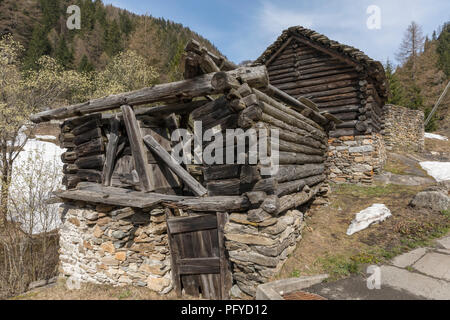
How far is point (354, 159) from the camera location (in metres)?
9.69

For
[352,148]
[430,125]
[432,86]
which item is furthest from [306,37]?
[432,86]

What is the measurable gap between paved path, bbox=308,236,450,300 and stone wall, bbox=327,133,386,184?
535cm

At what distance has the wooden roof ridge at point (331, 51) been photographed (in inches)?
358

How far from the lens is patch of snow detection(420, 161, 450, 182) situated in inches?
387

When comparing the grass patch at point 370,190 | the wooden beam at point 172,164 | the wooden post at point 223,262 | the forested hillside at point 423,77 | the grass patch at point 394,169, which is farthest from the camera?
the forested hillside at point 423,77

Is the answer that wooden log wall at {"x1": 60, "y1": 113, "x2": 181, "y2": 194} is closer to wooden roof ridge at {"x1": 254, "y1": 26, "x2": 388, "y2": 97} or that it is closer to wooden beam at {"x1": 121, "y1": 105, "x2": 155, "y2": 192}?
wooden beam at {"x1": 121, "y1": 105, "x2": 155, "y2": 192}

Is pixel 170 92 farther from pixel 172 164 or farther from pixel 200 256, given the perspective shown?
pixel 200 256

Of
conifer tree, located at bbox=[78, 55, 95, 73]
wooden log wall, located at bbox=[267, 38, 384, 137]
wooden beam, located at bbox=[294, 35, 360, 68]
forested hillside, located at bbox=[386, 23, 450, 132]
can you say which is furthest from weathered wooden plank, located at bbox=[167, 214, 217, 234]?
conifer tree, located at bbox=[78, 55, 95, 73]

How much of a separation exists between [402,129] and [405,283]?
15.9m

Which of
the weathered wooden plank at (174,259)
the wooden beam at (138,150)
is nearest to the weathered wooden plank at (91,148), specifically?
the wooden beam at (138,150)

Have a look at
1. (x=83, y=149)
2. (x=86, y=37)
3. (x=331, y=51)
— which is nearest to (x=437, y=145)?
(x=331, y=51)

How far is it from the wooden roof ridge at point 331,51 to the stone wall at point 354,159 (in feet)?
7.82

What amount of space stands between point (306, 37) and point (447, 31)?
172 ft

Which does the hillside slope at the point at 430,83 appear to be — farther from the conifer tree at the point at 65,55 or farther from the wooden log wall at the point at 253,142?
the conifer tree at the point at 65,55
